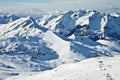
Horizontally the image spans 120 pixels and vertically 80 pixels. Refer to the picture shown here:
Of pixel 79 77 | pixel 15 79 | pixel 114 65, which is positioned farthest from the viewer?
pixel 15 79

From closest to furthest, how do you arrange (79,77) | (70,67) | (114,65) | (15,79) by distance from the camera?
(79,77)
(114,65)
(70,67)
(15,79)

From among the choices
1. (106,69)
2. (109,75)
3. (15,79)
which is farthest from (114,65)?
(15,79)

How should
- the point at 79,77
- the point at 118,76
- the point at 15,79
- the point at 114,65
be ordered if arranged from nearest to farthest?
1. the point at 118,76
2. the point at 79,77
3. the point at 114,65
4. the point at 15,79

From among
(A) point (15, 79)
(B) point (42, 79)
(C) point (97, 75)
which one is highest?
(C) point (97, 75)

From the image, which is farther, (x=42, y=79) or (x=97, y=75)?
(x=42, y=79)

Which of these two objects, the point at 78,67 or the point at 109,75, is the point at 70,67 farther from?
the point at 109,75

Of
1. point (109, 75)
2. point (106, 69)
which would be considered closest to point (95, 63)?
point (106, 69)

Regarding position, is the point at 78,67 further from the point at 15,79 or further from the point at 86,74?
the point at 15,79

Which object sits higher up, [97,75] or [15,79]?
[97,75]

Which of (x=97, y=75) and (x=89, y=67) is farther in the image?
(x=89, y=67)
